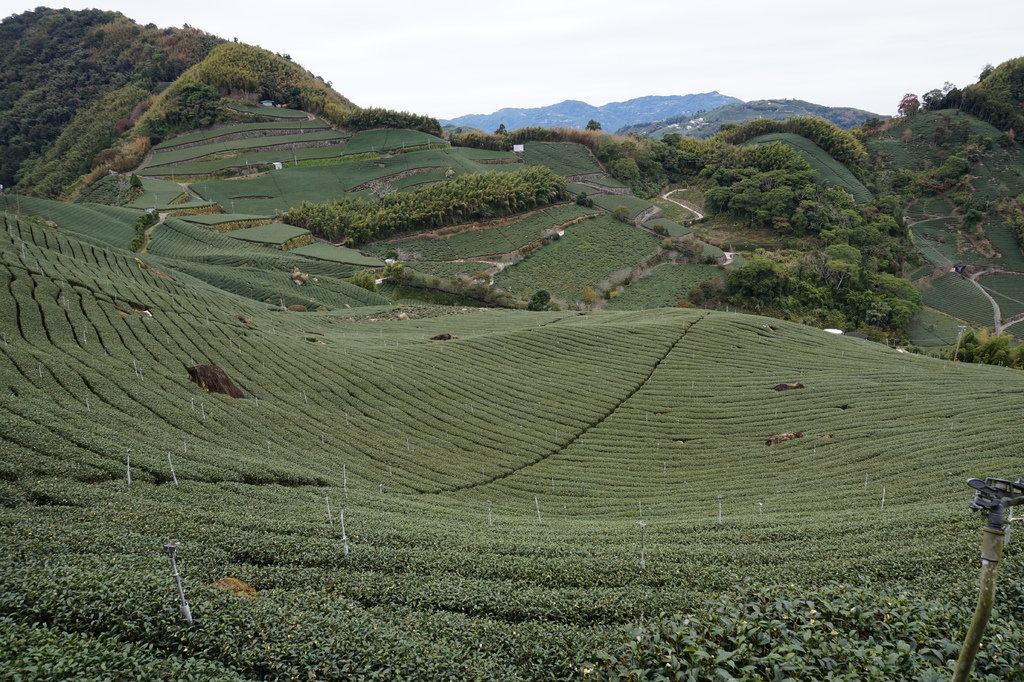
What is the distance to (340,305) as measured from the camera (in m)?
73.4

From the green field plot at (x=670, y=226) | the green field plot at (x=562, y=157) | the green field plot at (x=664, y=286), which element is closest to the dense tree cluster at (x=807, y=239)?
the green field plot at (x=664, y=286)

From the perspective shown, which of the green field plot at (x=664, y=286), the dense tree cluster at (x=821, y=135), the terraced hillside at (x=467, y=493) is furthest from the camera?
the dense tree cluster at (x=821, y=135)

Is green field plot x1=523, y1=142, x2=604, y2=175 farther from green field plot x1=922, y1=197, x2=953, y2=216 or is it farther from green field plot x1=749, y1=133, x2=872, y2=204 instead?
green field plot x1=922, y1=197, x2=953, y2=216

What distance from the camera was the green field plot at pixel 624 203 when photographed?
114 m

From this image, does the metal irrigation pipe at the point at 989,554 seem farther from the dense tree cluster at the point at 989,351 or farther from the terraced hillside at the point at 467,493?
the dense tree cluster at the point at 989,351

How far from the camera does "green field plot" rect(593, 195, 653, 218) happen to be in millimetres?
114144

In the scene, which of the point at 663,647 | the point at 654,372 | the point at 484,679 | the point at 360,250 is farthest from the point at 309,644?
the point at 360,250

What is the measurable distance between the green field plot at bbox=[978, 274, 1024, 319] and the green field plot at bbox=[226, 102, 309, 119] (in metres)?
151

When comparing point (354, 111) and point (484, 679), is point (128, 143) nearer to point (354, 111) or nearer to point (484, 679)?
point (354, 111)

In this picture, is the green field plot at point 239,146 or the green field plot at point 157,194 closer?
the green field plot at point 157,194

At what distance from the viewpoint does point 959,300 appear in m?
93.6

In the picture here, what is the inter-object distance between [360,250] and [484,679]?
314 feet

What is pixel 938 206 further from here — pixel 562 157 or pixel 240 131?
pixel 240 131

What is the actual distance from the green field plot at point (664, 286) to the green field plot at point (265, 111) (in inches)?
3971
